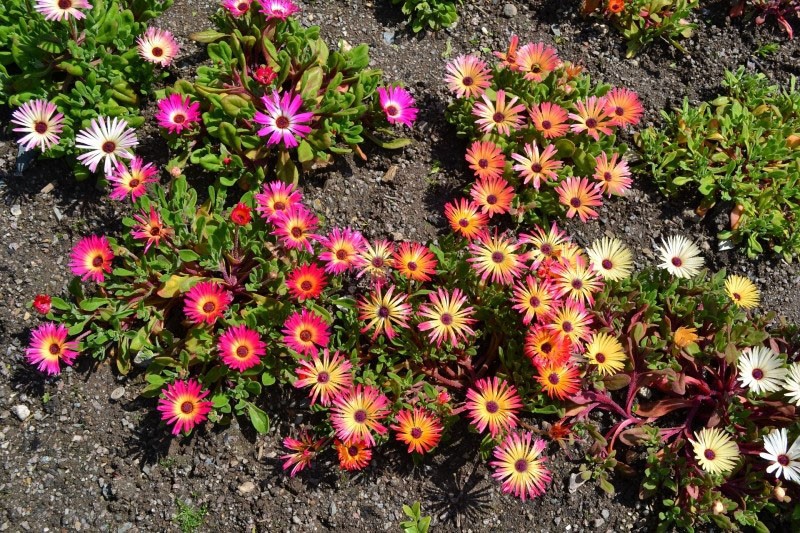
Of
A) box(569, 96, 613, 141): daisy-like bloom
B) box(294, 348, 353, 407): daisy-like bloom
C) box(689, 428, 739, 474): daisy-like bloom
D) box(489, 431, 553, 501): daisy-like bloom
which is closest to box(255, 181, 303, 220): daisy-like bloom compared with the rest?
box(294, 348, 353, 407): daisy-like bloom

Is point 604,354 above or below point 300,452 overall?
above

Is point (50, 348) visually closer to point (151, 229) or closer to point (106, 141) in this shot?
point (151, 229)

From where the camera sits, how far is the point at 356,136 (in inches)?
131

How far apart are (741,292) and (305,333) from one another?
205cm

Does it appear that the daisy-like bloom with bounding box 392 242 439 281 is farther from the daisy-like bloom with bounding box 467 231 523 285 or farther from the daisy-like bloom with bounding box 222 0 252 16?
the daisy-like bloom with bounding box 222 0 252 16

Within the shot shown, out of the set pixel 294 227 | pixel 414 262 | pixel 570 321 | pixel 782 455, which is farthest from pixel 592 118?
pixel 782 455

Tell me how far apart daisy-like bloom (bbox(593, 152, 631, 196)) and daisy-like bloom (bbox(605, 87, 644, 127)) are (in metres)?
0.23

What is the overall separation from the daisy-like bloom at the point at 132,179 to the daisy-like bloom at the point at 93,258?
0.75 ft

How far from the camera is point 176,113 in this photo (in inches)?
125

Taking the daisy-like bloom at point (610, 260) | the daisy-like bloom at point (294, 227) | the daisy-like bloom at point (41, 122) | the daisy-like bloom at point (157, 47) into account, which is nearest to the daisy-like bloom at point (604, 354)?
the daisy-like bloom at point (610, 260)

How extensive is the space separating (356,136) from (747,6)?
2.74m

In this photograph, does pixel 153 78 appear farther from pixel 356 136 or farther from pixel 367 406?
pixel 367 406

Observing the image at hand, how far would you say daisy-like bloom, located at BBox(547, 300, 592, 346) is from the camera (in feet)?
9.23

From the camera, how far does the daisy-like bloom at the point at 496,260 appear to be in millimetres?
2885
